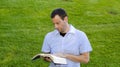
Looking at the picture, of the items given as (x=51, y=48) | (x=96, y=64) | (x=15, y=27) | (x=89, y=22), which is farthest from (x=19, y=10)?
(x=51, y=48)

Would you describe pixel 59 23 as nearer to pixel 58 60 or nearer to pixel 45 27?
pixel 58 60

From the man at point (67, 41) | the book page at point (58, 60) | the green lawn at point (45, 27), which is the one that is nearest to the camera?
the book page at point (58, 60)

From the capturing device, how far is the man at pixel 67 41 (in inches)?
169

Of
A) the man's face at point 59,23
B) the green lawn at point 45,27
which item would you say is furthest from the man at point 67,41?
the green lawn at point 45,27

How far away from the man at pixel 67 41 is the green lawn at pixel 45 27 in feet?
12.2

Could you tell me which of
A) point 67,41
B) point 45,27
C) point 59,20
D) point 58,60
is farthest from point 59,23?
point 45,27

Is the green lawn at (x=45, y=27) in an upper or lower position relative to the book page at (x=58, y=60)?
lower

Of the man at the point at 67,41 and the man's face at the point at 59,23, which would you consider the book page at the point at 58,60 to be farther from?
the man's face at the point at 59,23

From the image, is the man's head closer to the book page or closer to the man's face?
the man's face

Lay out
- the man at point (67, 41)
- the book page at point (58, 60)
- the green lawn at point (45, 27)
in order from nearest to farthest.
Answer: the book page at point (58, 60) < the man at point (67, 41) < the green lawn at point (45, 27)

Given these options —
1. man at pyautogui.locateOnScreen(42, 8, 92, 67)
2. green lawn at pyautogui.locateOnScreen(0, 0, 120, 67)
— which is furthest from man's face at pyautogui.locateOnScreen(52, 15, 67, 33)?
green lawn at pyautogui.locateOnScreen(0, 0, 120, 67)

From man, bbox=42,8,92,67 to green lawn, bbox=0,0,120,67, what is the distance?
12.2 ft

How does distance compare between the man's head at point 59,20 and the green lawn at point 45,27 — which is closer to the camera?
the man's head at point 59,20

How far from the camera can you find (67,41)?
435cm
